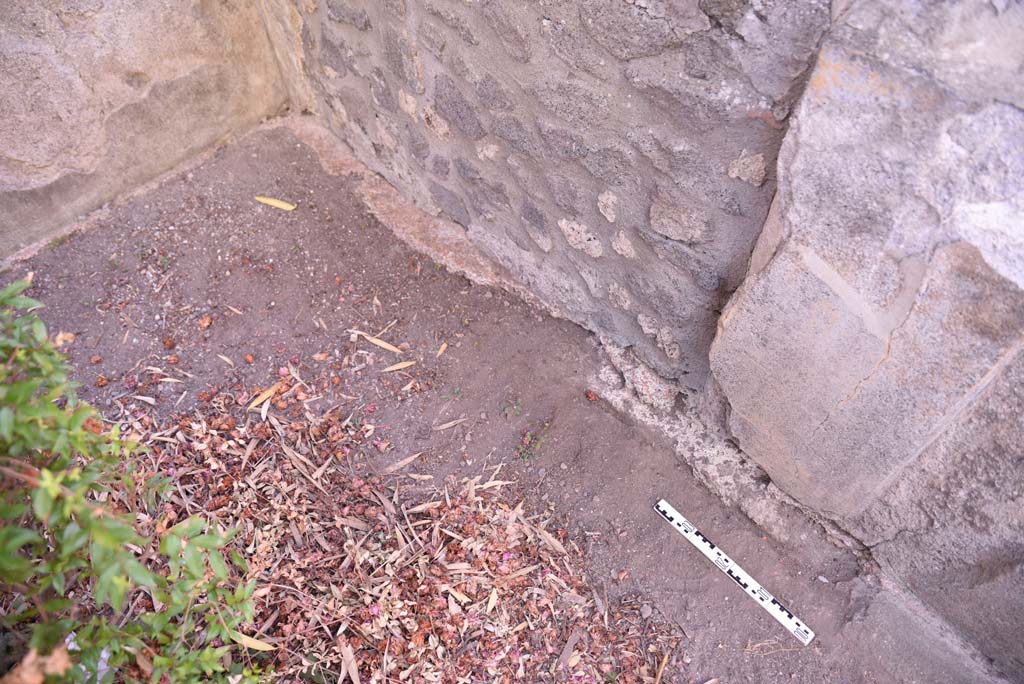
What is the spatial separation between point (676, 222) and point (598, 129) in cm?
34

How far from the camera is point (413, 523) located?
2180 mm

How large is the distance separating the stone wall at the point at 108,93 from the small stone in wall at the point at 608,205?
74.3 inches

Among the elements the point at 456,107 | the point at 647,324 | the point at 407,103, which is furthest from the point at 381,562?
the point at 407,103

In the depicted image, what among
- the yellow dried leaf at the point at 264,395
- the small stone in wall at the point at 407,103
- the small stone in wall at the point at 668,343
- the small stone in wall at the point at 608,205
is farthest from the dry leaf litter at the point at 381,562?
the small stone in wall at the point at 407,103

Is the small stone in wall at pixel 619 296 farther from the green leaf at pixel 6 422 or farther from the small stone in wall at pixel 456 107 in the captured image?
the green leaf at pixel 6 422

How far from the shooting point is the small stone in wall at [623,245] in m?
2.13

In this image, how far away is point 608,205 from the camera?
2107 mm

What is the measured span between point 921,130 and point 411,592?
169cm

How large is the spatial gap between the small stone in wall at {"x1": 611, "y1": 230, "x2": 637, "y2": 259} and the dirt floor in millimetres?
422

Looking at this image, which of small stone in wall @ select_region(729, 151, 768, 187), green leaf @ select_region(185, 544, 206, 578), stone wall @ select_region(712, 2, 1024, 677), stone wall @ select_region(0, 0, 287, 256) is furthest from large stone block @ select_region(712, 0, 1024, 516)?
stone wall @ select_region(0, 0, 287, 256)

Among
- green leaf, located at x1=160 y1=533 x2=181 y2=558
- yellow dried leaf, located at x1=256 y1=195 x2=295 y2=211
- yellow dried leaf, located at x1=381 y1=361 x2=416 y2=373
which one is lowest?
yellow dried leaf, located at x1=256 y1=195 x2=295 y2=211

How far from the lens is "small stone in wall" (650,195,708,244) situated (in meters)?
1.90

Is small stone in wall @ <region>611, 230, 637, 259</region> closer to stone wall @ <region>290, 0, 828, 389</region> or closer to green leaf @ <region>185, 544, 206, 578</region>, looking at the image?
stone wall @ <region>290, 0, 828, 389</region>

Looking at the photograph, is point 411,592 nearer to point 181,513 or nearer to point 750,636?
point 181,513
